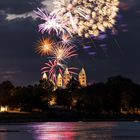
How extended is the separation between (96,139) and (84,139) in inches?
91.2

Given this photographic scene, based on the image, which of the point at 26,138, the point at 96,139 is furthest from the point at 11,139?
the point at 96,139

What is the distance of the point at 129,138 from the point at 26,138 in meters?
16.0

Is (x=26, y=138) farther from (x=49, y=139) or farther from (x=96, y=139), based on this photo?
(x=96, y=139)

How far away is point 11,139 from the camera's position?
327 feet

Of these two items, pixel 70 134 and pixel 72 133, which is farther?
pixel 72 133

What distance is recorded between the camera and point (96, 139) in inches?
3794

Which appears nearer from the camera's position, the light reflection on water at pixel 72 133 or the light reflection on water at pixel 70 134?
the light reflection on water at pixel 70 134

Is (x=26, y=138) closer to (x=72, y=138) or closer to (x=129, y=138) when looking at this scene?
(x=72, y=138)

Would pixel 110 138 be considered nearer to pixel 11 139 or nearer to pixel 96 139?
pixel 96 139

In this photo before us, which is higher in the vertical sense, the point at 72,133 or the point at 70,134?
the point at 72,133

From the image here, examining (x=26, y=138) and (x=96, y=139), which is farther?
(x=26, y=138)

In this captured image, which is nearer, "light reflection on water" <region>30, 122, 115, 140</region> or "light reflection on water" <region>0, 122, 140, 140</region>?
"light reflection on water" <region>0, 122, 140, 140</region>

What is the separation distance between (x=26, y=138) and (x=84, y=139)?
1076 cm

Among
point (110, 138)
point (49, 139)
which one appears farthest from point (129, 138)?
point (49, 139)
